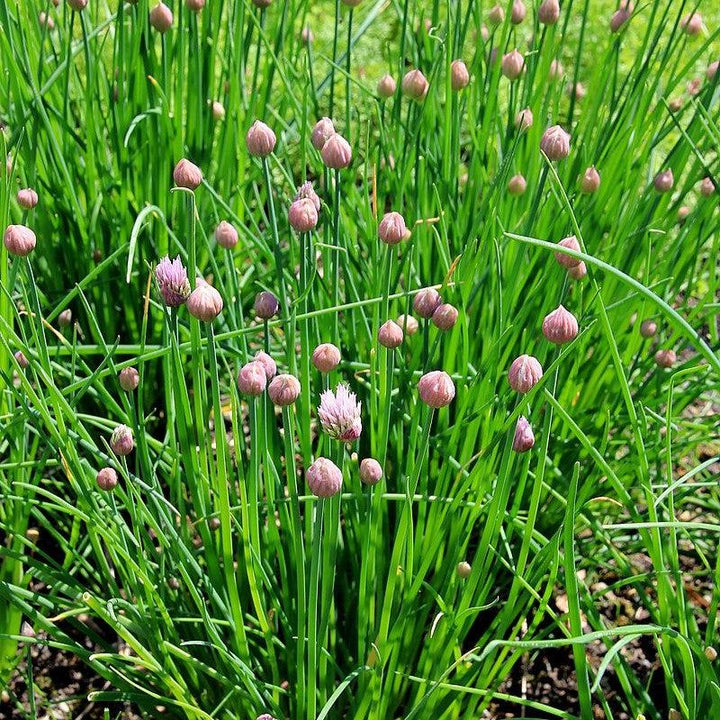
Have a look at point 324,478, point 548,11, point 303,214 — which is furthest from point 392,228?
point 548,11

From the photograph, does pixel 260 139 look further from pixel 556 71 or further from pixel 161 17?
pixel 556 71

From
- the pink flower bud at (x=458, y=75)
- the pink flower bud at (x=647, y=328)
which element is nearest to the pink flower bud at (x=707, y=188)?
the pink flower bud at (x=647, y=328)

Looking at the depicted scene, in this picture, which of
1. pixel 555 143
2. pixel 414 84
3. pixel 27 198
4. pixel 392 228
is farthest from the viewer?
pixel 414 84

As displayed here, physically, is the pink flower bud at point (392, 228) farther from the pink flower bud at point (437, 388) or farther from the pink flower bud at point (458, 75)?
the pink flower bud at point (458, 75)

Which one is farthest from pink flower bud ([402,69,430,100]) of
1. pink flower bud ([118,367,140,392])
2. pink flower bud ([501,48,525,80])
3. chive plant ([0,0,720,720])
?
pink flower bud ([118,367,140,392])

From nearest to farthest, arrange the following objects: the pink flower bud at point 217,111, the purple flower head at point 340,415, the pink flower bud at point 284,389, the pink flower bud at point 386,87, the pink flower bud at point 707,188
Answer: the purple flower head at point 340,415 < the pink flower bud at point 284,389 < the pink flower bud at point 386,87 < the pink flower bud at point 707,188 < the pink flower bud at point 217,111
